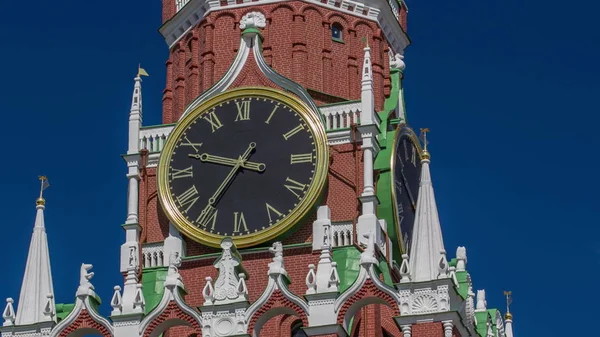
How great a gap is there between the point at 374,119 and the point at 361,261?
3686 mm

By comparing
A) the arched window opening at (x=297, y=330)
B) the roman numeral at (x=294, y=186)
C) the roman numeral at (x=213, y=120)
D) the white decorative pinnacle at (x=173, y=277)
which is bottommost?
the arched window opening at (x=297, y=330)

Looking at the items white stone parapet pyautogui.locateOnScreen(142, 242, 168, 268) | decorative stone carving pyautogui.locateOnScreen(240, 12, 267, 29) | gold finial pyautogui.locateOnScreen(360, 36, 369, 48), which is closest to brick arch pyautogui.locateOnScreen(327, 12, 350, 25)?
gold finial pyautogui.locateOnScreen(360, 36, 369, 48)

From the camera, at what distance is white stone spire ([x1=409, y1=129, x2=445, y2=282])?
44.9m

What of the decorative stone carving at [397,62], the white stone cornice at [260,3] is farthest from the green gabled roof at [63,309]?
the decorative stone carving at [397,62]

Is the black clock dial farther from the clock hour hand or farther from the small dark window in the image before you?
the small dark window

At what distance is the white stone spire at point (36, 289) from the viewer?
4609 cm

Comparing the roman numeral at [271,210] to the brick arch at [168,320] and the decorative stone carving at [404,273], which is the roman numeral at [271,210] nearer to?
the brick arch at [168,320]

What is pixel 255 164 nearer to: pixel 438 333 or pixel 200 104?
pixel 200 104

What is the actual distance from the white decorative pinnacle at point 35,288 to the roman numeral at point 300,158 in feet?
14.2

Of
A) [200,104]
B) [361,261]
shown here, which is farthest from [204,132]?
[361,261]

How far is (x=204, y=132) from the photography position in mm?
48000

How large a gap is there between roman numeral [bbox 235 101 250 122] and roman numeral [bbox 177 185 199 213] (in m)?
1.47

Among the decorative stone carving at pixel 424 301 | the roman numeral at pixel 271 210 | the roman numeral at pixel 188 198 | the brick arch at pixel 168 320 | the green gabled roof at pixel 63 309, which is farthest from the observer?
the roman numeral at pixel 188 198

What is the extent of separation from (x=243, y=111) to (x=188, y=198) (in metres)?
1.79
